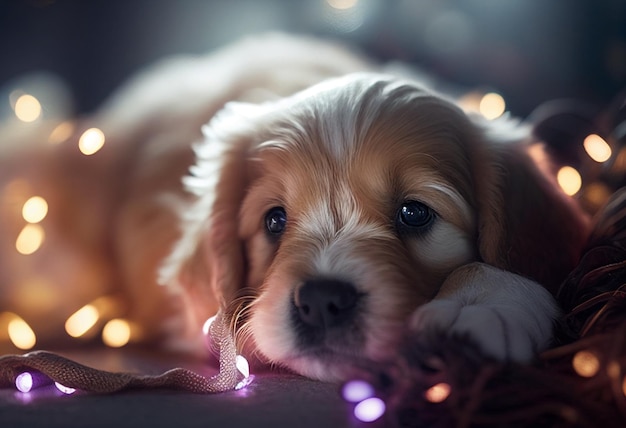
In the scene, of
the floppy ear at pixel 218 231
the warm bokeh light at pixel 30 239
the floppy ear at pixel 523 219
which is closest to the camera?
the floppy ear at pixel 523 219

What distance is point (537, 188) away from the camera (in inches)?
88.5

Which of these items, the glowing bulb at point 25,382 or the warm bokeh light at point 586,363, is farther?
the glowing bulb at point 25,382

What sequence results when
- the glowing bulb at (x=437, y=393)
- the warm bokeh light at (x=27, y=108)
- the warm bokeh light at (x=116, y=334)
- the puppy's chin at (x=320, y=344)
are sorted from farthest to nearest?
the warm bokeh light at (x=27, y=108) → the warm bokeh light at (x=116, y=334) → the puppy's chin at (x=320, y=344) → the glowing bulb at (x=437, y=393)

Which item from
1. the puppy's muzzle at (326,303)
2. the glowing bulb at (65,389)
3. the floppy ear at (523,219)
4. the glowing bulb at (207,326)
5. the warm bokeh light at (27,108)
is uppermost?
the warm bokeh light at (27,108)

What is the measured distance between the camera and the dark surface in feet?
5.03

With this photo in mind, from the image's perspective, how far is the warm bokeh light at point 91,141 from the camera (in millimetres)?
3156

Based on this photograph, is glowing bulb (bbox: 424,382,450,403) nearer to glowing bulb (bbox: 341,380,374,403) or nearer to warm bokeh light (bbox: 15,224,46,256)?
glowing bulb (bbox: 341,380,374,403)

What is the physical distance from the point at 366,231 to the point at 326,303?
12.9 inches

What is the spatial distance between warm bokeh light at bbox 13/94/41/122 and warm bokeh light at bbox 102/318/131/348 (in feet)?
4.39

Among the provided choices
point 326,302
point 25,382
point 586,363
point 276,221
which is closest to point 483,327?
point 586,363

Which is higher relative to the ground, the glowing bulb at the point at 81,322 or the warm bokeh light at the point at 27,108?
the warm bokeh light at the point at 27,108

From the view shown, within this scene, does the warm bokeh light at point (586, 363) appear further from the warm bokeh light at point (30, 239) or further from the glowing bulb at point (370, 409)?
the warm bokeh light at point (30, 239)

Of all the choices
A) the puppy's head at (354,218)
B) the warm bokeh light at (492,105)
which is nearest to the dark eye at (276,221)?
the puppy's head at (354,218)

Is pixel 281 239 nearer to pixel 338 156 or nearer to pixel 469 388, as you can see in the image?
pixel 338 156
